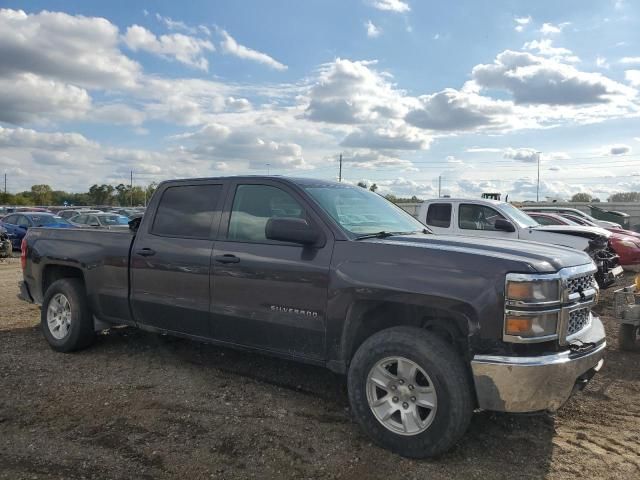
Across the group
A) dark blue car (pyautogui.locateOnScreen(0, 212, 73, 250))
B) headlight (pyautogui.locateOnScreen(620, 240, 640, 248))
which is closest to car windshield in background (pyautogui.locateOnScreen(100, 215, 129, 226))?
dark blue car (pyautogui.locateOnScreen(0, 212, 73, 250))

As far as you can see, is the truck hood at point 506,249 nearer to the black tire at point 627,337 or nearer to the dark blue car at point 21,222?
the black tire at point 627,337

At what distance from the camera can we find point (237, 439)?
12.4 feet

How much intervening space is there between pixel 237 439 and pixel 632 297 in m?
4.71

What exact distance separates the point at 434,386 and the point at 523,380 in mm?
534

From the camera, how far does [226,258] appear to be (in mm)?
4465

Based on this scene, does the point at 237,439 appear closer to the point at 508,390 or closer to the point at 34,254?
the point at 508,390

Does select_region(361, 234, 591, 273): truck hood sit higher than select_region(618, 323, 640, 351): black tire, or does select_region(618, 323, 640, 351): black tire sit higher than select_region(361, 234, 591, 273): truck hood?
select_region(361, 234, 591, 273): truck hood

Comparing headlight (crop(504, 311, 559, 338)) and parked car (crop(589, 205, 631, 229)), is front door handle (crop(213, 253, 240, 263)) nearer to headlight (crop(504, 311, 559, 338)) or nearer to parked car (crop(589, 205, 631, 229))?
headlight (crop(504, 311, 559, 338))

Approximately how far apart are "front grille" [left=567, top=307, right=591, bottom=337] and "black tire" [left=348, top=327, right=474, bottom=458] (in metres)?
0.75

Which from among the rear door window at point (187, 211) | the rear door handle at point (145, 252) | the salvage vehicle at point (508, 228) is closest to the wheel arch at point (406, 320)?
the rear door window at point (187, 211)

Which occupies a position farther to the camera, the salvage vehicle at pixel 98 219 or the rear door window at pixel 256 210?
the salvage vehicle at pixel 98 219

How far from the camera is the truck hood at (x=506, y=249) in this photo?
3.38 meters

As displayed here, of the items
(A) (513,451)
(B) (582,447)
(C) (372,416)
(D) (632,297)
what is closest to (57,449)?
(C) (372,416)

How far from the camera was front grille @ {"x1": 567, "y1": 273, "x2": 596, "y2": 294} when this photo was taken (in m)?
3.47
